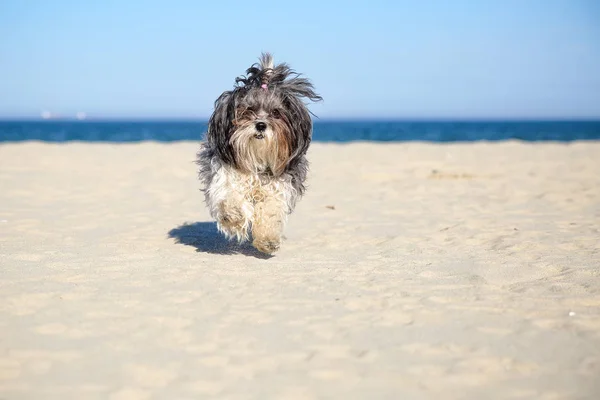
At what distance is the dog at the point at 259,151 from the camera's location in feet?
16.0

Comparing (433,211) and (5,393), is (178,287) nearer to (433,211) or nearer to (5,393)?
(5,393)

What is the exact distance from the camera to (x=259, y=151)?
4.98m

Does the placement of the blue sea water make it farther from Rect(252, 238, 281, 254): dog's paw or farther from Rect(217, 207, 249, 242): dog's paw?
Rect(252, 238, 281, 254): dog's paw

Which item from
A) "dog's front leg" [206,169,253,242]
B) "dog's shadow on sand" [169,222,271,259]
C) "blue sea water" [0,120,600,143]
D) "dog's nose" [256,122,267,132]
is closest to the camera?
"dog's nose" [256,122,267,132]

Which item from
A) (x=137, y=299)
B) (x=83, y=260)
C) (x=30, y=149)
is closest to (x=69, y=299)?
(x=137, y=299)

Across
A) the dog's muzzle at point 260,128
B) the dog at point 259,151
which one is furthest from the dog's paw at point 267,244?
the dog's muzzle at point 260,128

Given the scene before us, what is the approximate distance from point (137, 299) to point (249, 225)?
1.71 meters

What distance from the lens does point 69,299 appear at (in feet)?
13.0

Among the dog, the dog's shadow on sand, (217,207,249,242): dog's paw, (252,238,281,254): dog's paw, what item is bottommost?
the dog's shadow on sand

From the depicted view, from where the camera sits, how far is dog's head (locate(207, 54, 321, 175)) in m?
4.87

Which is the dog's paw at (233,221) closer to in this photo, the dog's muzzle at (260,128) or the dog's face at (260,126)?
the dog's face at (260,126)

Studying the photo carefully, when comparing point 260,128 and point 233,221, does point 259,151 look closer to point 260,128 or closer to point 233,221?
point 260,128

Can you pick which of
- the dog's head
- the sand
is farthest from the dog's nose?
the sand

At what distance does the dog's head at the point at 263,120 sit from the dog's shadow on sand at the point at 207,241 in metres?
0.88
